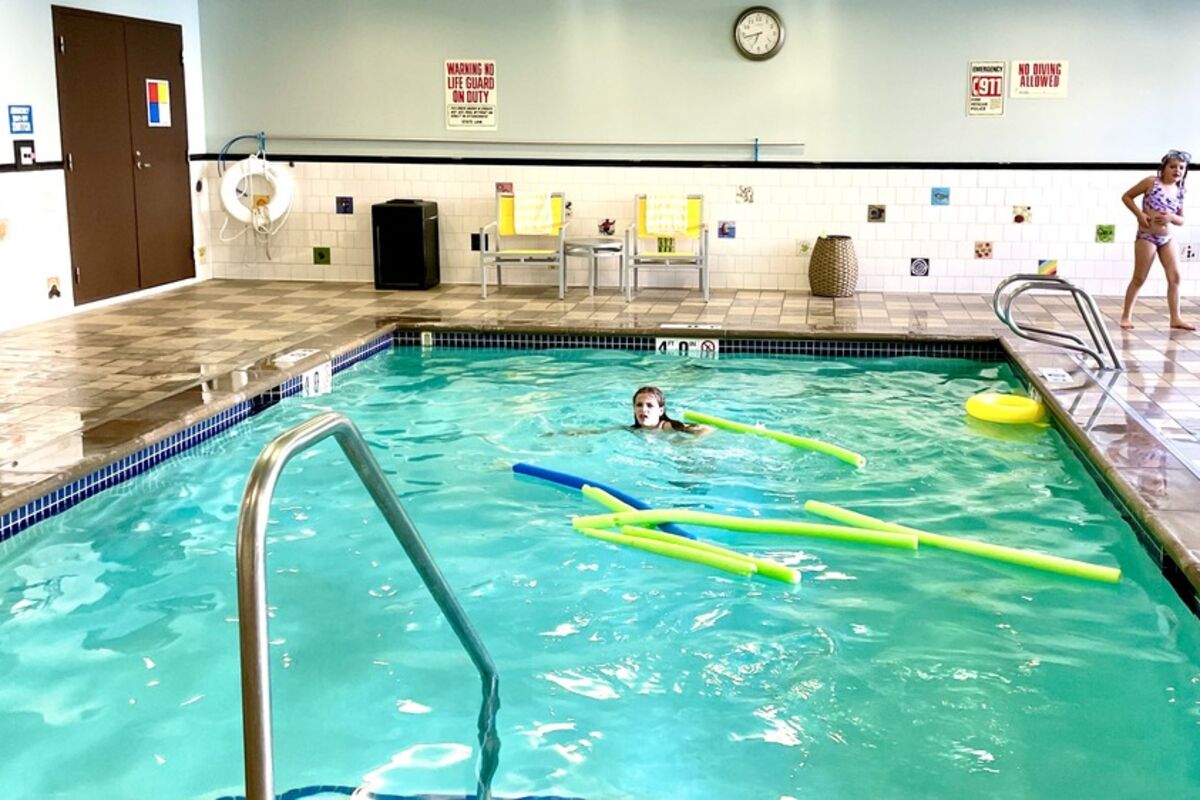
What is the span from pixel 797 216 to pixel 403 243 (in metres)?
3.09

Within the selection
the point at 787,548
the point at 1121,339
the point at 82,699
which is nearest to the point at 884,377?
the point at 1121,339

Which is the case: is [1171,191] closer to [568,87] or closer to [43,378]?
[568,87]

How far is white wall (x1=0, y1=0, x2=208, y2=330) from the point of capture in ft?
26.9

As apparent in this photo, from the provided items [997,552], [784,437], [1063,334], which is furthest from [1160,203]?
[997,552]

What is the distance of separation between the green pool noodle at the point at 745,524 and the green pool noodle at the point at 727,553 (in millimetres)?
48

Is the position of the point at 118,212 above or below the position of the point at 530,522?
above

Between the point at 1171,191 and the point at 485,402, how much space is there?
461 cm

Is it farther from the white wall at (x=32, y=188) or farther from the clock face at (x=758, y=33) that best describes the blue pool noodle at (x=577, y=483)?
the clock face at (x=758, y=33)

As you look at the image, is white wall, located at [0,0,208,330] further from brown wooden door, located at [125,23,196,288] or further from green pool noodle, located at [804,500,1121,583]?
green pool noodle, located at [804,500,1121,583]

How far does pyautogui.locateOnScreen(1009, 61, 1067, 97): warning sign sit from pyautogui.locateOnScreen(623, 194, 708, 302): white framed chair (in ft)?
8.28

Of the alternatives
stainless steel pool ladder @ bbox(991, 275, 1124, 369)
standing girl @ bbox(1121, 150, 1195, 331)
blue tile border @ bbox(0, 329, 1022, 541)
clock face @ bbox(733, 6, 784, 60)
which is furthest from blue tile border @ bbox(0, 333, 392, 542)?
standing girl @ bbox(1121, 150, 1195, 331)

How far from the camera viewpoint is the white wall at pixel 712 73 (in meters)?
9.75

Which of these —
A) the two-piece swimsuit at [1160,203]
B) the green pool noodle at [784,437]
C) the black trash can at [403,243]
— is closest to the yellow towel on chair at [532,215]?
the black trash can at [403,243]

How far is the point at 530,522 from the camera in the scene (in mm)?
4992
